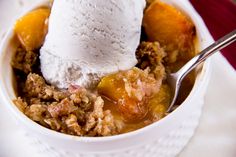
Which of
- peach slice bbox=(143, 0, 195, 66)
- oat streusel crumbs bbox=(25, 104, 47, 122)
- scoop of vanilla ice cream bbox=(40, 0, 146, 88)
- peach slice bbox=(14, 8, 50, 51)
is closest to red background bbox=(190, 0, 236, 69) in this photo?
peach slice bbox=(143, 0, 195, 66)

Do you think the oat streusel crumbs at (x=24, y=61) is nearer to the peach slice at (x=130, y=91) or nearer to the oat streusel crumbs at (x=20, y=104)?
the oat streusel crumbs at (x=20, y=104)

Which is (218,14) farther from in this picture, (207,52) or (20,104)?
(20,104)

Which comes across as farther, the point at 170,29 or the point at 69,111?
the point at 170,29

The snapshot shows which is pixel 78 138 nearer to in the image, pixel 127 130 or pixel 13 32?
pixel 127 130

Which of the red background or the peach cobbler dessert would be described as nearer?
the peach cobbler dessert

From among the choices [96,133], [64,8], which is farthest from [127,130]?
[64,8]

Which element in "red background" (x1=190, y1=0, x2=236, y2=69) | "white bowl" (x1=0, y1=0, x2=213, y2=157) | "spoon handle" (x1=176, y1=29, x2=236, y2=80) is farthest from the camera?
"red background" (x1=190, y1=0, x2=236, y2=69)

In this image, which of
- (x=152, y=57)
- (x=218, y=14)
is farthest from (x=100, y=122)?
(x=218, y=14)

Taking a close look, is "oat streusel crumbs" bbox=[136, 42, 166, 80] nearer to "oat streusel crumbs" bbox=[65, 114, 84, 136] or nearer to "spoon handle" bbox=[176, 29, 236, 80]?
"spoon handle" bbox=[176, 29, 236, 80]
